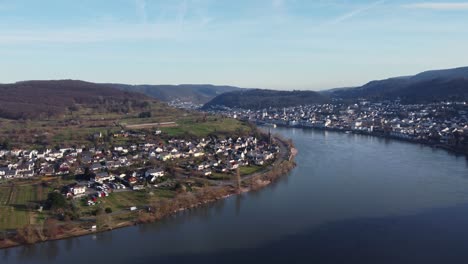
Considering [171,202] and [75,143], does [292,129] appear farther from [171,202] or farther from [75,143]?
[171,202]

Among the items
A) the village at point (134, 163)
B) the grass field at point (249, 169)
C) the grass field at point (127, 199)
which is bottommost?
the grass field at point (127, 199)

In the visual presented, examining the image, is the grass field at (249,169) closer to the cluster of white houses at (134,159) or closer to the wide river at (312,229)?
the cluster of white houses at (134,159)

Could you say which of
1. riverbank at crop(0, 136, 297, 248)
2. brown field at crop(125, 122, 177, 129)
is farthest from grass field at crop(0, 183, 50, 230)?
brown field at crop(125, 122, 177, 129)

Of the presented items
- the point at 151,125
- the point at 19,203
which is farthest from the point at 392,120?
the point at 19,203

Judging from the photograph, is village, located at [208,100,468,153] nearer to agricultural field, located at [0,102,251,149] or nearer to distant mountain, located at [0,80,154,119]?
agricultural field, located at [0,102,251,149]

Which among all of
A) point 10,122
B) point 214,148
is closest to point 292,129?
point 214,148

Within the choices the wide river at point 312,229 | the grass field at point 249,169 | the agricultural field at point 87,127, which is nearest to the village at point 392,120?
the agricultural field at point 87,127
